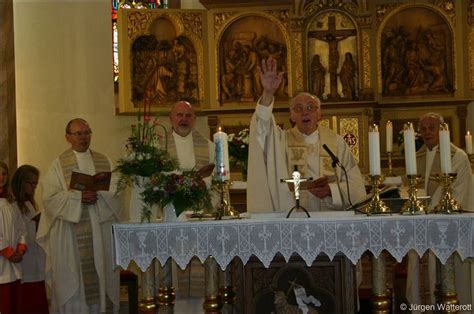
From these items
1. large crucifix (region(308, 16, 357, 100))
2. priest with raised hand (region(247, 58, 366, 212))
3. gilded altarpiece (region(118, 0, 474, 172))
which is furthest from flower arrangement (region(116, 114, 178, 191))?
large crucifix (region(308, 16, 357, 100))

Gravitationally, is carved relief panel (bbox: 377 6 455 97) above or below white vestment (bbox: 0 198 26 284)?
above

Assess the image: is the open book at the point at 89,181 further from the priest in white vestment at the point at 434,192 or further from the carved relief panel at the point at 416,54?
the carved relief panel at the point at 416,54

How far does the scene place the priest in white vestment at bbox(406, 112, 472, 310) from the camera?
7133 millimetres

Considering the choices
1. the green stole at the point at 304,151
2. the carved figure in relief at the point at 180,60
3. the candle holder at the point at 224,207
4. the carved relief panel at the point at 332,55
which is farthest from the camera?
the carved figure in relief at the point at 180,60

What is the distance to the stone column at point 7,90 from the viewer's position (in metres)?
9.91

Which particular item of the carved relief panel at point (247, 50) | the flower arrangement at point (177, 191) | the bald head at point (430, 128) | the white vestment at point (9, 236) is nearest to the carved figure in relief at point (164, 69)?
the carved relief panel at point (247, 50)

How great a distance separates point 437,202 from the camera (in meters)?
7.40

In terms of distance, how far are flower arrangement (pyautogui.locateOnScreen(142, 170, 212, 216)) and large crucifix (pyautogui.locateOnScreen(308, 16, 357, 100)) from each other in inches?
211

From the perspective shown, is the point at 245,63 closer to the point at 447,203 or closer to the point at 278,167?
the point at 278,167

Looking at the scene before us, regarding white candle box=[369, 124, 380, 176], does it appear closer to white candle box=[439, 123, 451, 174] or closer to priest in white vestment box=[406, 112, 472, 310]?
white candle box=[439, 123, 451, 174]

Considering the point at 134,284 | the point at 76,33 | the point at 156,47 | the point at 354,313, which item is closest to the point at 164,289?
the point at 354,313

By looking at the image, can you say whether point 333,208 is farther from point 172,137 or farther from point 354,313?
point 172,137

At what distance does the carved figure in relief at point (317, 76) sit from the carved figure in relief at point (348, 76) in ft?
0.78

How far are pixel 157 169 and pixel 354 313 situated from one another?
5.37 ft
